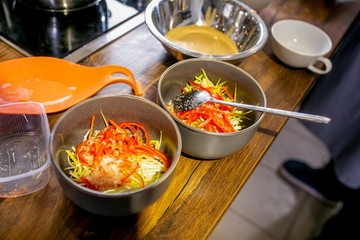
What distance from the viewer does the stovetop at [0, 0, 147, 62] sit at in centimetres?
93

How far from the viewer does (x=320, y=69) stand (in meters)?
1.07

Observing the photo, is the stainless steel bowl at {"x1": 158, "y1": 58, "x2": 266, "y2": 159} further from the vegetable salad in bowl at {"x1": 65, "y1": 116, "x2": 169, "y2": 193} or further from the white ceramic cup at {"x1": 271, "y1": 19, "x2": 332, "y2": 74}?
the white ceramic cup at {"x1": 271, "y1": 19, "x2": 332, "y2": 74}

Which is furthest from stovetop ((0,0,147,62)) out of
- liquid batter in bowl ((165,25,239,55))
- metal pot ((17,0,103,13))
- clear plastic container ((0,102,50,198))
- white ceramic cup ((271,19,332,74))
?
white ceramic cup ((271,19,332,74))

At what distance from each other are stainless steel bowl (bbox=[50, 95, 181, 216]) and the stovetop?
0.28 meters

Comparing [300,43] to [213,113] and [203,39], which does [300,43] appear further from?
[213,113]

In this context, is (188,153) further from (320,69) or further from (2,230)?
(320,69)

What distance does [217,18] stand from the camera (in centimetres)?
111

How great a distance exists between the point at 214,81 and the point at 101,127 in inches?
11.6

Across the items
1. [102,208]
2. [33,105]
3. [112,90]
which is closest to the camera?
[102,208]

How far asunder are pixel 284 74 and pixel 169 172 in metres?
0.59

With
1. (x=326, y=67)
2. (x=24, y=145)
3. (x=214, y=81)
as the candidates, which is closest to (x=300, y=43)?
(x=326, y=67)

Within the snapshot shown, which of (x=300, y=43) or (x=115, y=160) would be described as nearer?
(x=115, y=160)

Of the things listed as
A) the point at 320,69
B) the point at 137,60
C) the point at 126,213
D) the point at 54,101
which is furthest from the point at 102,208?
the point at 320,69

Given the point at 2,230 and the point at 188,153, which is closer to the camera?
the point at 2,230
